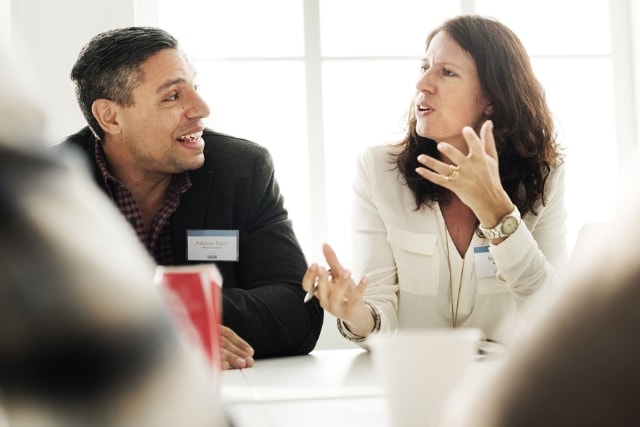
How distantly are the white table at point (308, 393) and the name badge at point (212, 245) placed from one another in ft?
1.81

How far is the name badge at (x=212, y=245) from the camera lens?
6.99 feet

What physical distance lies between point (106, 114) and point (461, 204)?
116 centimetres

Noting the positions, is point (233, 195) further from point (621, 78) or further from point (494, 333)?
point (621, 78)

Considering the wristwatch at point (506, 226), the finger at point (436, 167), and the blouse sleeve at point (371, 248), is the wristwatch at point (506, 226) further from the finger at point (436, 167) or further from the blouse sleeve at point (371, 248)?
the blouse sleeve at point (371, 248)

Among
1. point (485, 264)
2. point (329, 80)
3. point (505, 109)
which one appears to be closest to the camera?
point (485, 264)

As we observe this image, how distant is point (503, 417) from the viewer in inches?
13.2

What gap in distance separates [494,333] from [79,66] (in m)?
1.51

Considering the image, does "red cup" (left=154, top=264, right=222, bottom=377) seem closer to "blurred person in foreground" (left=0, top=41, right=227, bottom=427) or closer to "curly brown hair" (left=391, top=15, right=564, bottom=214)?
"blurred person in foreground" (left=0, top=41, right=227, bottom=427)

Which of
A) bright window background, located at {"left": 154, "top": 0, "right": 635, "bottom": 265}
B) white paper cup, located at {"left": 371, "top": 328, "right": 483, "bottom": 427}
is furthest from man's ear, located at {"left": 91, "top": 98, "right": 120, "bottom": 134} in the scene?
white paper cup, located at {"left": 371, "top": 328, "right": 483, "bottom": 427}

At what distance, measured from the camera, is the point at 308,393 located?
1170 millimetres

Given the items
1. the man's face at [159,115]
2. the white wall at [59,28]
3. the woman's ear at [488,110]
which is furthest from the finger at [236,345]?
the white wall at [59,28]

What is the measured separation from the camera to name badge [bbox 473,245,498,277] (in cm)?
210

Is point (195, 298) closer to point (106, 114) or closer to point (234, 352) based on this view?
point (234, 352)

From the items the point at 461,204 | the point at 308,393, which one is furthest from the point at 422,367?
the point at 461,204
